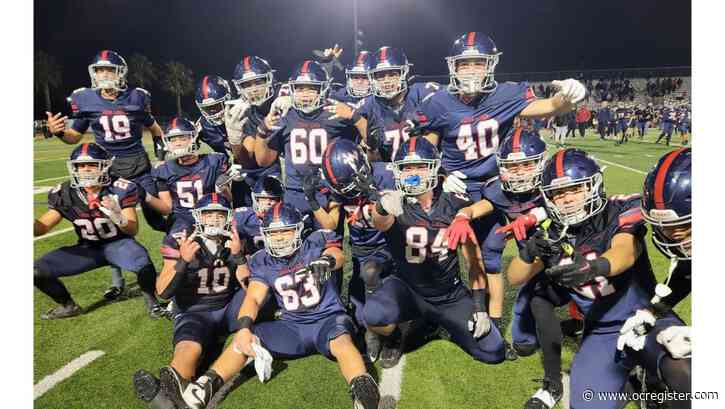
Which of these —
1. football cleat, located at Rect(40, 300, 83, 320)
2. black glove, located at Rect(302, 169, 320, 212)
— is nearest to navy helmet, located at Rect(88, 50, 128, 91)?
football cleat, located at Rect(40, 300, 83, 320)

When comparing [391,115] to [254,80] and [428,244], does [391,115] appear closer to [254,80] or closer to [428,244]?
[254,80]

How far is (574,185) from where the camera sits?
221 cm

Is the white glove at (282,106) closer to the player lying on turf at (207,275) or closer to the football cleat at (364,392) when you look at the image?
the player lying on turf at (207,275)

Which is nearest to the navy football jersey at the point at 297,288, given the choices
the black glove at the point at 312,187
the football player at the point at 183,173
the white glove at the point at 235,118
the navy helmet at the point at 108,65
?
the black glove at the point at 312,187

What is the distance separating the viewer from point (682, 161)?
1954 millimetres

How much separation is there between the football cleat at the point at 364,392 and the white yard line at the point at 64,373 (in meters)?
1.70

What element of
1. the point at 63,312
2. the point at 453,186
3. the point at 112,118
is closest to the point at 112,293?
the point at 63,312

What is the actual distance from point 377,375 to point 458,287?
2.33 feet

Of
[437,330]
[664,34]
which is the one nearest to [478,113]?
[437,330]

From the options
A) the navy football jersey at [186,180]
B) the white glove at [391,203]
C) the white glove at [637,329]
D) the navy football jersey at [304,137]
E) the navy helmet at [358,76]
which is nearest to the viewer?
the white glove at [637,329]

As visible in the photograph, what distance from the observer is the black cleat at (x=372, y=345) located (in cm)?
294

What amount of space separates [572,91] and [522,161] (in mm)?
701

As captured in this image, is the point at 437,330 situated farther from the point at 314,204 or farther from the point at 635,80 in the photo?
the point at 635,80

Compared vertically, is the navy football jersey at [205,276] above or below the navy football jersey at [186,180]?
below
